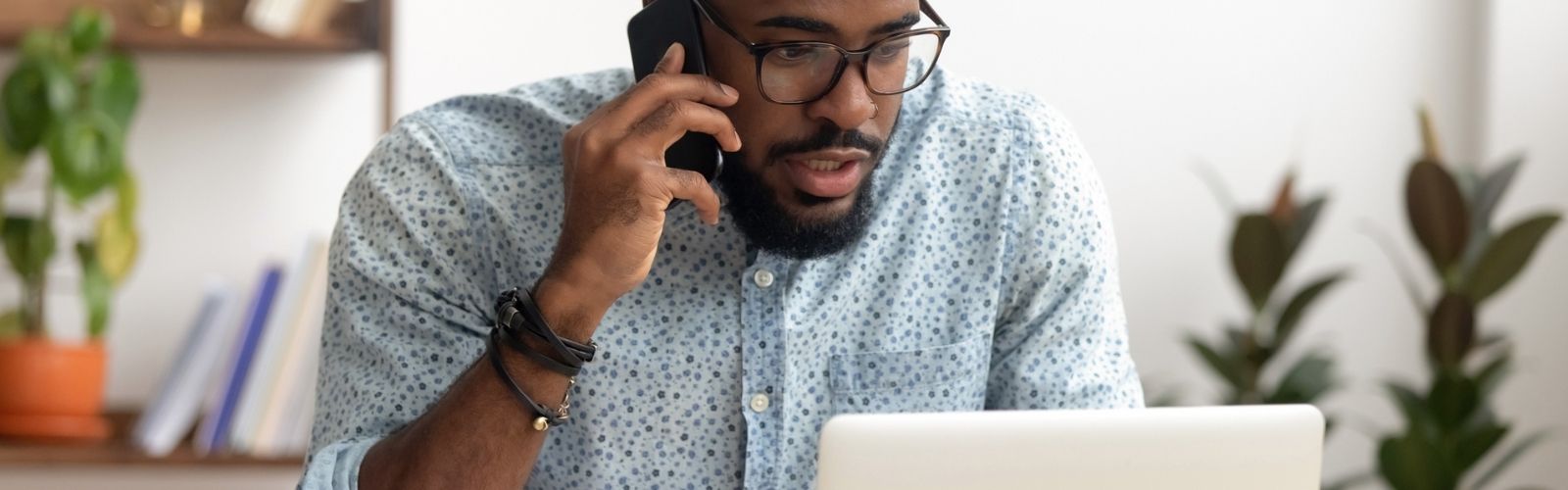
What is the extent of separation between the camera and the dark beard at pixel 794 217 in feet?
4.42

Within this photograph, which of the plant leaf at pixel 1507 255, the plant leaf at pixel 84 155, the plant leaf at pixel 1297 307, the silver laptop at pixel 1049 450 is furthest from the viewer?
the plant leaf at pixel 1297 307

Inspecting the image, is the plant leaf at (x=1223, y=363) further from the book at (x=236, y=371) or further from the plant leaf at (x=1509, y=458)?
the book at (x=236, y=371)

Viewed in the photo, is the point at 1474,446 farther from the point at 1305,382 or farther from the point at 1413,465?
the point at 1305,382

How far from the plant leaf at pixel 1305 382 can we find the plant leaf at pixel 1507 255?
23 centimetres

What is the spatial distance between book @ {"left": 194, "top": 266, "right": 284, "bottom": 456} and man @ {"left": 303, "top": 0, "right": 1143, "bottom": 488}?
88 cm

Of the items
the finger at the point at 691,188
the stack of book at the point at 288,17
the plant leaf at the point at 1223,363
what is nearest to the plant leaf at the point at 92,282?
the stack of book at the point at 288,17

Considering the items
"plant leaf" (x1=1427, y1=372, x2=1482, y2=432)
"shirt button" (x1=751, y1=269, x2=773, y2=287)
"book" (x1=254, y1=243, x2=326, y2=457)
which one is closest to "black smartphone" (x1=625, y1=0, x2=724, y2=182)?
"shirt button" (x1=751, y1=269, x2=773, y2=287)

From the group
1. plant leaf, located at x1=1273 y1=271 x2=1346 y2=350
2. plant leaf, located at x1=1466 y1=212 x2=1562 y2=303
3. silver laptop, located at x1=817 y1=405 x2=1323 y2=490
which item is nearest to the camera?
silver laptop, located at x1=817 y1=405 x2=1323 y2=490

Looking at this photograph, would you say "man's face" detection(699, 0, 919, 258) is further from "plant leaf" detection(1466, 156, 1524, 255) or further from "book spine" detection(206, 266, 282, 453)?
"plant leaf" detection(1466, 156, 1524, 255)

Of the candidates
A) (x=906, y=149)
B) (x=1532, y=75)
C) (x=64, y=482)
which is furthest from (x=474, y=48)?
(x=1532, y=75)

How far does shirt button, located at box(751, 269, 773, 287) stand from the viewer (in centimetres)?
147

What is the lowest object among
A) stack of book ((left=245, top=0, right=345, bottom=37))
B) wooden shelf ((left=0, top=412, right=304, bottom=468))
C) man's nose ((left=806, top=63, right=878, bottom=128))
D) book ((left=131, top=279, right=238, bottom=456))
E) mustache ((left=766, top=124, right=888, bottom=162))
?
wooden shelf ((left=0, top=412, right=304, bottom=468))

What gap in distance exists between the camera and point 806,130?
1.34 metres

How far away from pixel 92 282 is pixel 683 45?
125 cm
